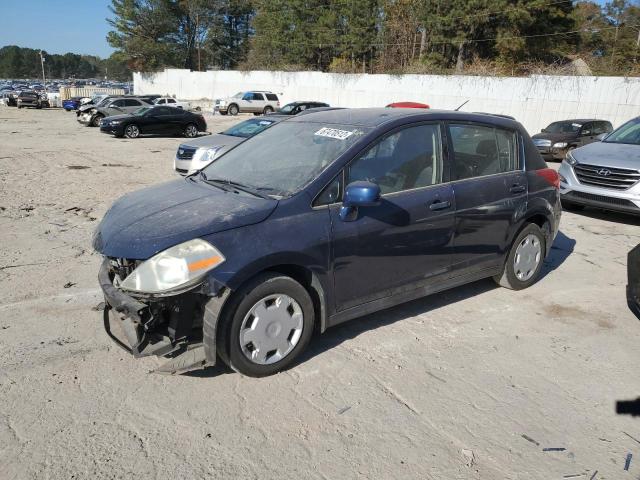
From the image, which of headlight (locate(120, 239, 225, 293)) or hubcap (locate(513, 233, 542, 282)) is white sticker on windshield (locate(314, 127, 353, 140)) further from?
hubcap (locate(513, 233, 542, 282))

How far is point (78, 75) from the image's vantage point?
168 metres

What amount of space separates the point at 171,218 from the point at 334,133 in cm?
144

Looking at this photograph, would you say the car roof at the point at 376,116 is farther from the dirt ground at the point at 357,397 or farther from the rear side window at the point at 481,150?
the dirt ground at the point at 357,397

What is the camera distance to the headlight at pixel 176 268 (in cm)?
311

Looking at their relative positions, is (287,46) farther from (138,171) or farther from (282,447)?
(282,447)

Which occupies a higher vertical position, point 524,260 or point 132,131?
point 132,131

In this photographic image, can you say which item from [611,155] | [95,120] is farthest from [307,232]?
[95,120]

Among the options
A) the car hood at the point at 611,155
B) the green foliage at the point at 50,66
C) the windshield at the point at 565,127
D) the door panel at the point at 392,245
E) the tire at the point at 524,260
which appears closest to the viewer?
the door panel at the point at 392,245

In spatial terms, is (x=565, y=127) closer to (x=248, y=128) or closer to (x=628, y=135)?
(x=628, y=135)

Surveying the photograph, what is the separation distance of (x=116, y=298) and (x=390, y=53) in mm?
47022

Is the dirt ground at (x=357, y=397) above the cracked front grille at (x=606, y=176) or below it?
below

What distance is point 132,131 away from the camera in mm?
20562

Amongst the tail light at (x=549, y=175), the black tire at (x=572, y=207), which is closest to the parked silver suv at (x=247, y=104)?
the black tire at (x=572, y=207)

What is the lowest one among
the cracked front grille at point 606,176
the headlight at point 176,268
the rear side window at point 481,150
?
the headlight at point 176,268
